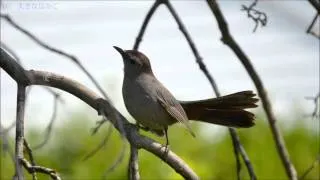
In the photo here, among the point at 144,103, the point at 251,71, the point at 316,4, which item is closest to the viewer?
the point at 316,4

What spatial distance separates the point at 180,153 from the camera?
6.04 meters

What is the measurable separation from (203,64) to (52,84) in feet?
4.18

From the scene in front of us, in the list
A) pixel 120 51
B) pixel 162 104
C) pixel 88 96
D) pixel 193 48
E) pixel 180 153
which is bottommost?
→ pixel 180 153

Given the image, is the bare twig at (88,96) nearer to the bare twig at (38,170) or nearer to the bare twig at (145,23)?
the bare twig at (38,170)

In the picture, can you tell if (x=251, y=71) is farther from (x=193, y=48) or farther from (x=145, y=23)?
(x=145, y=23)

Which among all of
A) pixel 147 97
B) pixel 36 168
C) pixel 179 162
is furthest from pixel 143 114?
pixel 36 168

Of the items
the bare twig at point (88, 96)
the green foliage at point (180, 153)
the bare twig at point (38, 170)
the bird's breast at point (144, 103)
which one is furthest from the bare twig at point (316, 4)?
the green foliage at point (180, 153)

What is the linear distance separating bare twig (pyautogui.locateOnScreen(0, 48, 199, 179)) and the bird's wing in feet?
2.75

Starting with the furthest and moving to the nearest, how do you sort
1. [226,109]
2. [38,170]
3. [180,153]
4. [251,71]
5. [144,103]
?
[180,153] < [251,71] < [226,109] < [144,103] < [38,170]

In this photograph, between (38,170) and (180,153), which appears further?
(180,153)

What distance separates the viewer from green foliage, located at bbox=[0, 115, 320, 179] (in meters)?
5.72

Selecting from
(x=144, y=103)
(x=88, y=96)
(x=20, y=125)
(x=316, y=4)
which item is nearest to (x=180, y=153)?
(x=144, y=103)

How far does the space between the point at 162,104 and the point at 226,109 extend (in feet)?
1.10

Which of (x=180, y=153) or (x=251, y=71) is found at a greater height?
(x=251, y=71)
